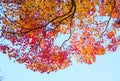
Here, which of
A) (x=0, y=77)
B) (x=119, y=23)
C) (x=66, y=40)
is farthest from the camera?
(x=0, y=77)

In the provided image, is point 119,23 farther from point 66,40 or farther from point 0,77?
point 0,77

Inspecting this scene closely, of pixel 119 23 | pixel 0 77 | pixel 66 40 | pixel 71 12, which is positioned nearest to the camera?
pixel 71 12

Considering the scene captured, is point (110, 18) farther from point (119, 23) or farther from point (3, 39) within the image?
point (3, 39)

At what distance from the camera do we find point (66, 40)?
22.4m

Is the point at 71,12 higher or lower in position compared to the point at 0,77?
lower

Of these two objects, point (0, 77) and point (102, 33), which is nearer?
point (102, 33)

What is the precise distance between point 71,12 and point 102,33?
14.5ft

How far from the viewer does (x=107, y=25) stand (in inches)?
888

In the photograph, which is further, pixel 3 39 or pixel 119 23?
pixel 119 23

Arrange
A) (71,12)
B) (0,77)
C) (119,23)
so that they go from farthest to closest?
(0,77)
(119,23)
(71,12)

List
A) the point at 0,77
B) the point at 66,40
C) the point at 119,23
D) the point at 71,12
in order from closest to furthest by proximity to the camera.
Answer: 1. the point at 71,12
2. the point at 66,40
3. the point at 119,23
4. the point at 0,77

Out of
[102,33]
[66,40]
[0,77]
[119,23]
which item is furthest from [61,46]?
[0,77]

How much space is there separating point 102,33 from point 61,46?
296 cm

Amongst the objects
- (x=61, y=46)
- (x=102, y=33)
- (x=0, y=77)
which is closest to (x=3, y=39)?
(x=61, y=46)
